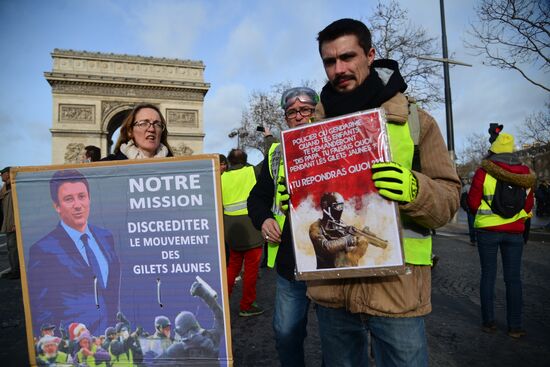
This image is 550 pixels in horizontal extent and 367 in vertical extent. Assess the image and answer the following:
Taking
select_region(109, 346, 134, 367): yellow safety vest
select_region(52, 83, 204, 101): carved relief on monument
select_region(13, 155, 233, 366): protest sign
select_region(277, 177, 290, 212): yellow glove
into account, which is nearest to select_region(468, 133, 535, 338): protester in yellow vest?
select_region(277, 177, 290, 212): yellow glove

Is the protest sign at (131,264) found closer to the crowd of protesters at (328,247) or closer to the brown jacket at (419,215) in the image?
the crowd of protesters at (328,247)

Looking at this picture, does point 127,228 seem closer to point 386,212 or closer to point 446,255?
point 386,212

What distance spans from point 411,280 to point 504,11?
11.2m

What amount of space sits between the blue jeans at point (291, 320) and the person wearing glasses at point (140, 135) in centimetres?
122

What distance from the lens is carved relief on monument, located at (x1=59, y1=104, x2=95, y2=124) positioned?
1220 inches

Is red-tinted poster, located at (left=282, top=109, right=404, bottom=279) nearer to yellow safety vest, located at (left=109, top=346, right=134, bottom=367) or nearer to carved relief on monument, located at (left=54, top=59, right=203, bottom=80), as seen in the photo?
yellow safety vest, located at (left=109, top=346, right=134, bottom=367)

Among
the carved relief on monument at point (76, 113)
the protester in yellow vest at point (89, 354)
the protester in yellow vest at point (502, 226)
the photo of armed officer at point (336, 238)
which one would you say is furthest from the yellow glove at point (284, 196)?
the carved relief on monument at point (76, 113)

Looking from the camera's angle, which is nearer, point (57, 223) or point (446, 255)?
point (57, 223)

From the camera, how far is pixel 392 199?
4.44 feet

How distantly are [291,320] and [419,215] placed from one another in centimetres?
122

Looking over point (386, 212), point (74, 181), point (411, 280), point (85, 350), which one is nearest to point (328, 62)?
point (386, 212)

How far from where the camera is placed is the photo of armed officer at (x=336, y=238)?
1.42 metres

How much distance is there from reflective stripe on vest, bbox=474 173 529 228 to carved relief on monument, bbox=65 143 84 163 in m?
31.4

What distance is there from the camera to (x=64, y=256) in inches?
74.1
